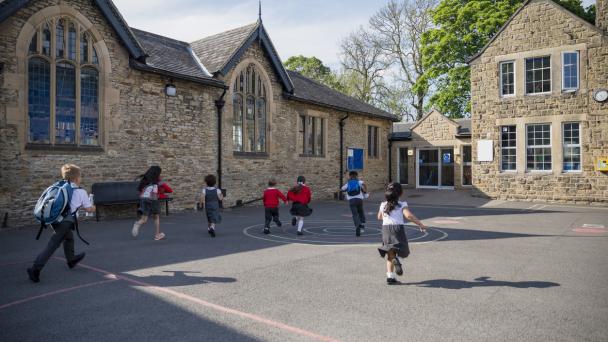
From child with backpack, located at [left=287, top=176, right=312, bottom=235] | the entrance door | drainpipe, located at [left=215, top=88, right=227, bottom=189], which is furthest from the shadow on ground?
the entrance door

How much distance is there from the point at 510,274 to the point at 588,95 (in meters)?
15.7

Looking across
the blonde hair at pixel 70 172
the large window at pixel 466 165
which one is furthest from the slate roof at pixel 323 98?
the blonde hair at pixel 70 172

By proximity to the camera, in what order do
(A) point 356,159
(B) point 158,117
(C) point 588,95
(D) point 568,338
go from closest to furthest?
(D) point 568,338 < (B) point 158,117 < (C) point 588,95 < (A) point 356,159

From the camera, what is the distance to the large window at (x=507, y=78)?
67.7ft

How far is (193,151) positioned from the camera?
53.2 feet

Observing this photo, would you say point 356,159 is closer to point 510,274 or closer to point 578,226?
point 578,226

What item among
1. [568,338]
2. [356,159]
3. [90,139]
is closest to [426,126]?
[356,159]

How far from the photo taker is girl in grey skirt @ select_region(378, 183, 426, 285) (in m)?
6.16

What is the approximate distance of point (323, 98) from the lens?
22984mm

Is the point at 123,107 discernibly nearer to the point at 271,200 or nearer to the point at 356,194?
the point at 271,200

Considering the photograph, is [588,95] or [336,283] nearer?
[336,283]

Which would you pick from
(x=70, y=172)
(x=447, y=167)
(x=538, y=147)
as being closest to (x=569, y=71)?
(x=538, y=147)

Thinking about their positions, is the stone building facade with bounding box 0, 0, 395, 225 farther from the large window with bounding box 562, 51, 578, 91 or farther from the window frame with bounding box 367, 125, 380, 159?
the large window with bounding box 562, 51, 578, 91

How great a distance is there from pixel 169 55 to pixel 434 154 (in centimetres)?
1631
